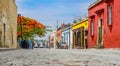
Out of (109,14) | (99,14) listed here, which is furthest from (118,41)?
(99,14)

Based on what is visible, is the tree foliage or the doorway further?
the tree foliage

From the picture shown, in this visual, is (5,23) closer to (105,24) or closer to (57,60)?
(105,24)

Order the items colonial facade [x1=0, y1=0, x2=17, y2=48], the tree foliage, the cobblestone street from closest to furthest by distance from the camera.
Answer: the cobblestone street
colonial facade [x1=0, y1=0, x2=17, y2=48]
the tree foliage

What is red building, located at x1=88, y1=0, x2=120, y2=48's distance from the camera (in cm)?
2741

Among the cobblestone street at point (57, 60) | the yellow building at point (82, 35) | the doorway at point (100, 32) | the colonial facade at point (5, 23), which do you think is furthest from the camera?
the yellow building at point (82, 35)

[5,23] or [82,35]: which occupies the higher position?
[5,23]

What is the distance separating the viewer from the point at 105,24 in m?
31.4

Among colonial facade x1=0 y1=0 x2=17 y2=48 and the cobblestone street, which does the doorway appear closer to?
colonial facade x1=0 y1=0 x2=17 y2=48

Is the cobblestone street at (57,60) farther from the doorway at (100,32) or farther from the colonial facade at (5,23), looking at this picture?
the doorway at (100,32)

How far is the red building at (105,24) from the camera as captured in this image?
89.9ft

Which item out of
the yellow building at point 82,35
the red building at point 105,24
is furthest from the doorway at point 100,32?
the yellow building at point 82,35

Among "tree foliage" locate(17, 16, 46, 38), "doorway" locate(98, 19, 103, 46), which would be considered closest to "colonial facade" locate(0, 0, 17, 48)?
"doorway" locate(98, 19, 103, 46)

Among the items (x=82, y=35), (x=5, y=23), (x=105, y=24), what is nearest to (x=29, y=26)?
(x=82, y=35)

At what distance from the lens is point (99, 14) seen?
113 ft
